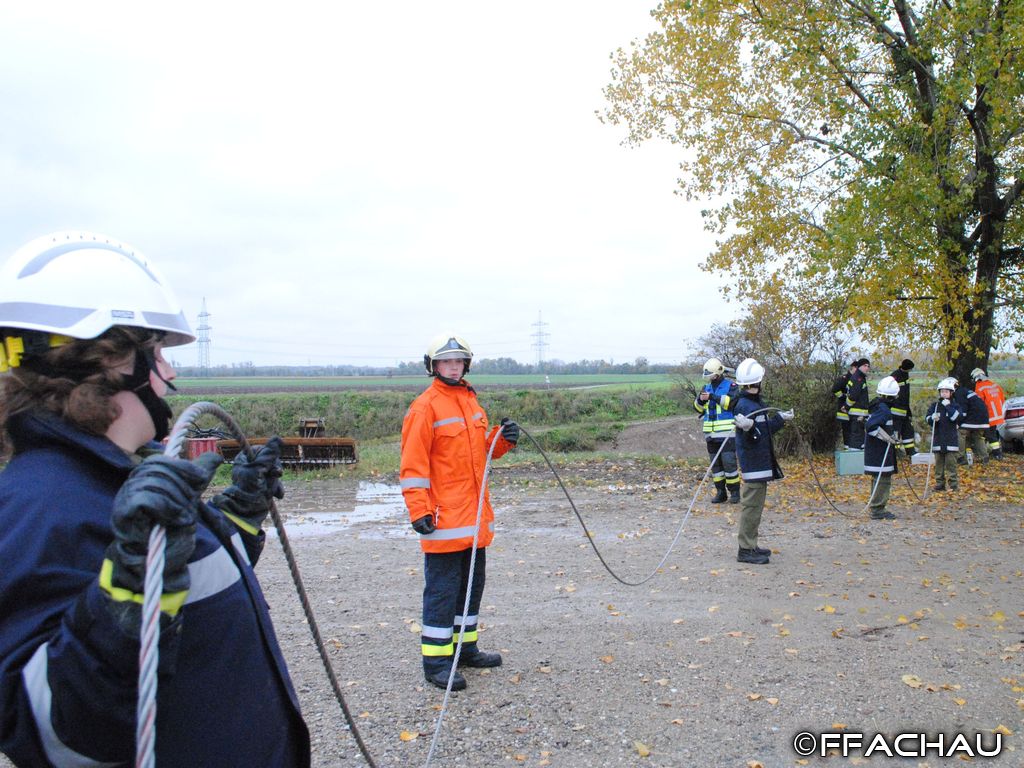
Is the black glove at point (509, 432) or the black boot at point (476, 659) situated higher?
the black glove at point (509, 432)

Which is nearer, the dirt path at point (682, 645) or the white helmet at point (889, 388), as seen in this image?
the dirt path at point (682, 645)

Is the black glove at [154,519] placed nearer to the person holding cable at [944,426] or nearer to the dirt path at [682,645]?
the dirt path at [682,645]

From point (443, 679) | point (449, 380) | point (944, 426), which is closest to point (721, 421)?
point (944, 426)

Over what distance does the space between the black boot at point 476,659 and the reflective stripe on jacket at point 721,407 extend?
739cm

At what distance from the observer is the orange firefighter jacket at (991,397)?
16.1 meters

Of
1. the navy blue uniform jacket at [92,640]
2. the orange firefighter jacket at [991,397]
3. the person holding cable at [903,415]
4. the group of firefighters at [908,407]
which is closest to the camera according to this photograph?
the navy blue uniform jacket at [92,640]

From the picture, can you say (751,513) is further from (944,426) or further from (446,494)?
(944,426)

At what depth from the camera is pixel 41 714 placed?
1.48 meters

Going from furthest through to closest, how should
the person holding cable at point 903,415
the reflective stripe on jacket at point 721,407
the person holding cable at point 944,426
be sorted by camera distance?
the person holding cable at point 944,426 → the reflective stripe on jacket at point 721,407 → the person holding cable at point 903,415

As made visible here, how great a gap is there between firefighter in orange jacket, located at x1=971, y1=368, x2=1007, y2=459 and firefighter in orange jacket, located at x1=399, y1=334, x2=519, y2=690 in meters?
13.8

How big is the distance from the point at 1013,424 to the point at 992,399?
12.0ft

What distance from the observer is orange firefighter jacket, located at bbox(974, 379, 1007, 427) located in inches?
635

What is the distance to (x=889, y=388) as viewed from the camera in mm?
11508

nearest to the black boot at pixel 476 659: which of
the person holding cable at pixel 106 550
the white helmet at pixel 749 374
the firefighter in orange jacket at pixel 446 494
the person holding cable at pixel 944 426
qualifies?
the firefighter in orange jacket at pixel 446 494
